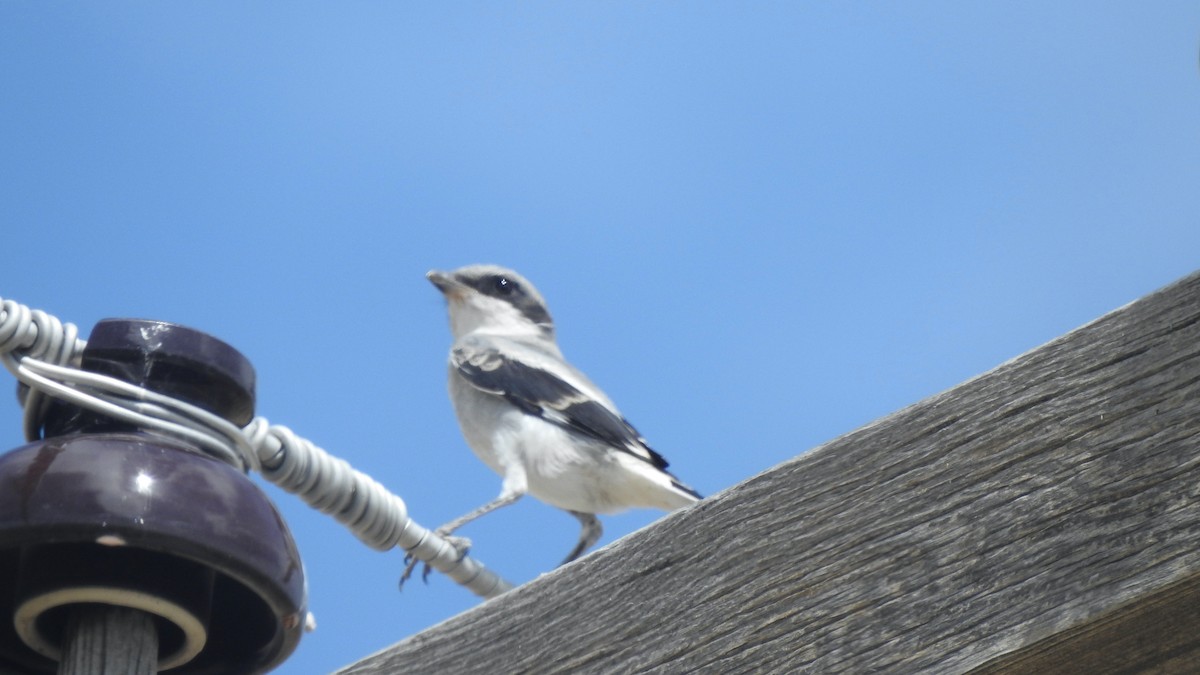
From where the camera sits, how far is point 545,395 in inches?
274

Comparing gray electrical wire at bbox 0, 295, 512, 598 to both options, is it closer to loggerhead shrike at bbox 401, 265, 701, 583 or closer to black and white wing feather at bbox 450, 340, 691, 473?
loggerhead shrike at bbox 401, 265, 701, 583

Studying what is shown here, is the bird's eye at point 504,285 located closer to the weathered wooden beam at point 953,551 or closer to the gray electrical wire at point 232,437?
the gray electrical wire at point 232,437

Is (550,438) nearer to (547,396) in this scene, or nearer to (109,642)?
(547,396)

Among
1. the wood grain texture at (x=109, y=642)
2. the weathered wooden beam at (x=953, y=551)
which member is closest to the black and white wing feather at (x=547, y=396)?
the weathered wooden beam at (x=953, y=551)

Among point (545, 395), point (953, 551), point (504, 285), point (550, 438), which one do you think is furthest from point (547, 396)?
point (953, 551)

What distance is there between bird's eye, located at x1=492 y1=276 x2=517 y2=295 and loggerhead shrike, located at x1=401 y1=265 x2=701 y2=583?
0.87 metres

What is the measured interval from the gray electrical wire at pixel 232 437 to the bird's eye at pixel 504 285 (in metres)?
5.82

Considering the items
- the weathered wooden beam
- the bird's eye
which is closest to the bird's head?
the bird's eye

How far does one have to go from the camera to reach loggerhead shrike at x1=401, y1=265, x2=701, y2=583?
21.8ft

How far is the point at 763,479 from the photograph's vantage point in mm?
1509

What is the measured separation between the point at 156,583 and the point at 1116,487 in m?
0.83

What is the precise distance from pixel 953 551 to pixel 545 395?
18.6 feet

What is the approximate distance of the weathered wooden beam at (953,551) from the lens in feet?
4.00

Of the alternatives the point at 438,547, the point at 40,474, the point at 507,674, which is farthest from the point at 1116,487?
the point at 438,547
